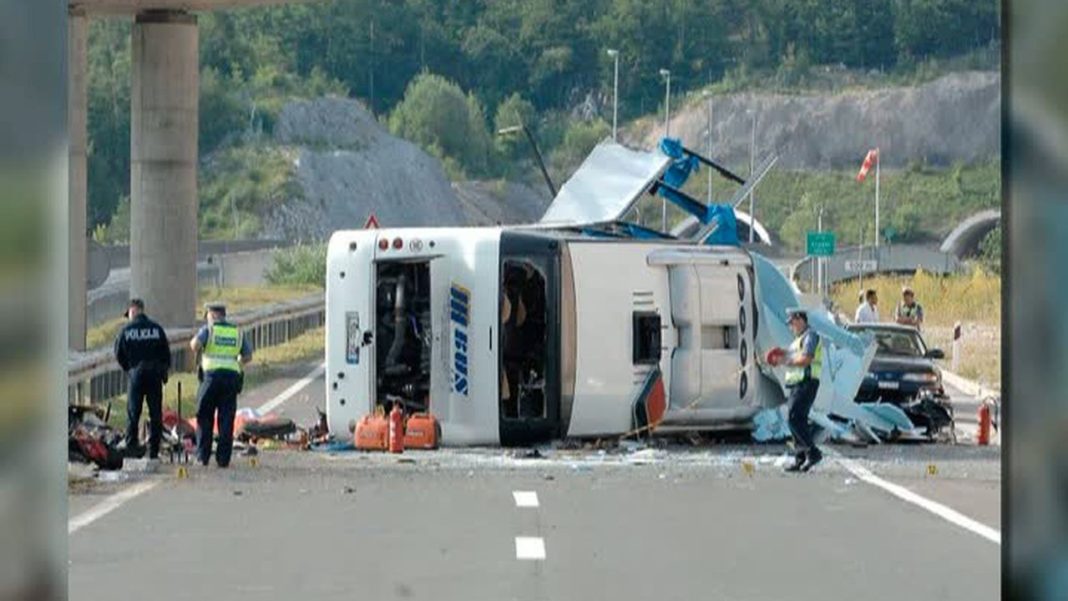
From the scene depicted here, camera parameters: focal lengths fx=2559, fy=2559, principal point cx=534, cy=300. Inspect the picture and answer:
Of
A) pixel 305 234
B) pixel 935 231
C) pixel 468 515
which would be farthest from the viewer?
pixel 935 231

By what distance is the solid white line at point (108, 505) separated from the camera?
17.1m

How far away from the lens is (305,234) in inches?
4109

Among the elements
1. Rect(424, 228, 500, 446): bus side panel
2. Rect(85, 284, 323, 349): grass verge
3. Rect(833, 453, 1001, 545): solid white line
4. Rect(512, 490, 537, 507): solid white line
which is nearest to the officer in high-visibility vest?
Rect(424, 228, 500, 446): bus side panel

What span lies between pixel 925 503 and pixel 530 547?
5.00 meters

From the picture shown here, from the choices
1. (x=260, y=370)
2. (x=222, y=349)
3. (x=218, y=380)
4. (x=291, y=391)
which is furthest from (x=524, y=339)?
(x=260, y=370)

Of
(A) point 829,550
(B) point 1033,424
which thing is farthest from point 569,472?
(B) point 1033,424

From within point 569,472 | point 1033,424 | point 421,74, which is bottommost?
point 569,472

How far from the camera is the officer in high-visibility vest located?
2250 centimetres

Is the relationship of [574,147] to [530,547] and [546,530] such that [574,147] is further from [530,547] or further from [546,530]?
[530,547]

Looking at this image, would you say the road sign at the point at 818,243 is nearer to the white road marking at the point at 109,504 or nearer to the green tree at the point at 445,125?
the white road marking at the point at 109,504

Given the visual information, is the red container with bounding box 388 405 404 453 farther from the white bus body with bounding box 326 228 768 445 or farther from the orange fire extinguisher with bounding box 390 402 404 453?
the white bus body with bounding box 326 228 768 445

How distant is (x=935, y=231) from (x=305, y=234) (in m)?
27.6

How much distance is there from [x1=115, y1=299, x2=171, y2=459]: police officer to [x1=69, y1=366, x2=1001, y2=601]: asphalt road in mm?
973

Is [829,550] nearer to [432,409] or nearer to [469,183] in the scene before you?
[432,409]
